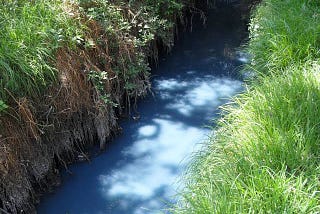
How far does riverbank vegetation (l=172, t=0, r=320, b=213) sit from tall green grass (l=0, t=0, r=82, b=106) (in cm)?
142

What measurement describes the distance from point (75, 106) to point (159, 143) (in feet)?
2.85

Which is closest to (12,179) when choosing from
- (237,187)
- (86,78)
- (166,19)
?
(86,78)

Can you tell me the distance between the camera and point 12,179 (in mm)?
3012

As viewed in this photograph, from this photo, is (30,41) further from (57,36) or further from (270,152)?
(270,152)

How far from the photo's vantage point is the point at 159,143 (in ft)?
12.7

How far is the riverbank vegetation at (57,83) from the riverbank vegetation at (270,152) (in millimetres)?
1228

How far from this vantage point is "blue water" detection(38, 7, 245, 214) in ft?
10.8

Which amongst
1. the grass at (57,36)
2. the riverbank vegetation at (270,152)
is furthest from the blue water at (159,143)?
the riverbank vegetation at (270,152)

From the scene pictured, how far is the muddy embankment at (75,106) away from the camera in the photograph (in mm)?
3076

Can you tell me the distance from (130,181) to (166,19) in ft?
7.82

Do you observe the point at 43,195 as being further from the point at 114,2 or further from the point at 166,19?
the point at 166,19

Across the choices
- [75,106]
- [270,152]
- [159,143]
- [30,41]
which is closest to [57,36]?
[30,41]

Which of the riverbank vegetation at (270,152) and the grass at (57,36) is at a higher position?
the grass at (57,36)

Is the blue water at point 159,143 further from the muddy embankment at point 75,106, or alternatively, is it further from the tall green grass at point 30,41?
the tall green grass at point 30,41
